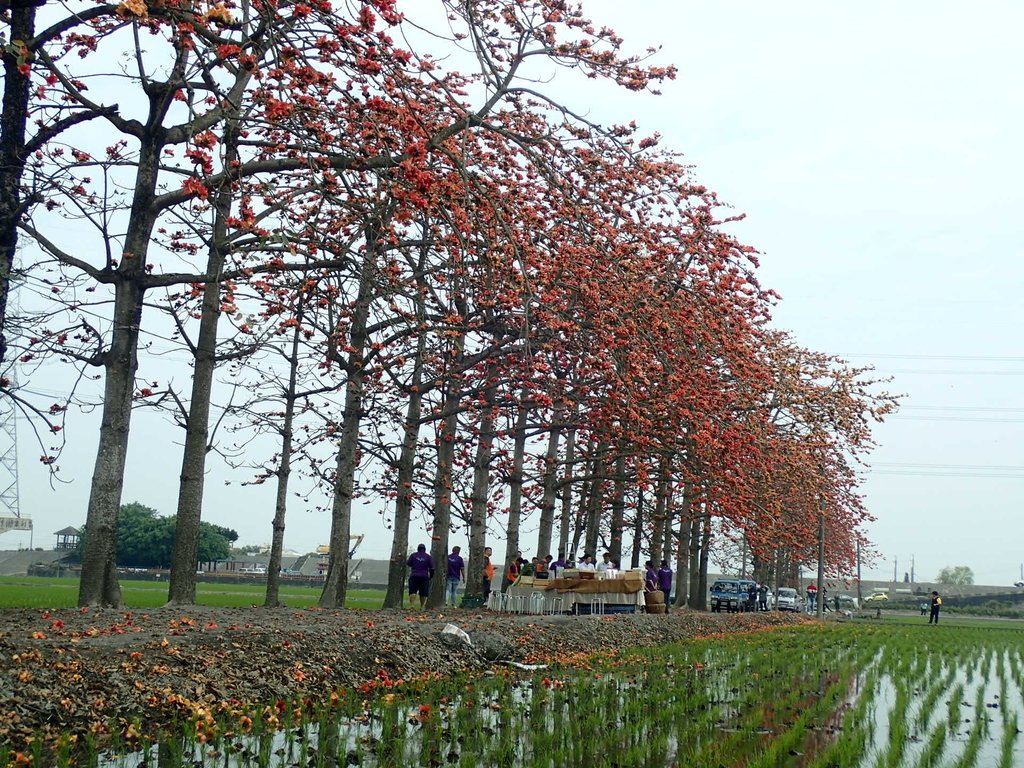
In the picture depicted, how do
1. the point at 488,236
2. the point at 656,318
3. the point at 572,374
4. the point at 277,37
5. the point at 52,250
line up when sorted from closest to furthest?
the point at 277,37
the point at 488,236
the point at 52,250
the point at 656,318
the point at 572,374

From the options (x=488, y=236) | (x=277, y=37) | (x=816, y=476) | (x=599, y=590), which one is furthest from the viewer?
(x=816, y=476)

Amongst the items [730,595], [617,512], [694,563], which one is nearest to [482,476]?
[617,512]

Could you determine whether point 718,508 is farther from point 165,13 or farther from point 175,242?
point 165,13

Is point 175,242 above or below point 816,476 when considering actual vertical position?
above

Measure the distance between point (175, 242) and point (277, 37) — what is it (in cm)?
718

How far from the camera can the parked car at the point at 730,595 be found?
169ft

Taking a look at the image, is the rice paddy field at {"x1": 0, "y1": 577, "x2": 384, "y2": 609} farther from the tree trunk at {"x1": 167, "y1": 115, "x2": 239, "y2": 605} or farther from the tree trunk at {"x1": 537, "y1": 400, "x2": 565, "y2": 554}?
the tree trunk at {"x1": 537, "y1": 400, "x2": 565, "y2": 554}

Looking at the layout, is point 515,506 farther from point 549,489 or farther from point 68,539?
point 68,539

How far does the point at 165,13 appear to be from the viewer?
442 inches

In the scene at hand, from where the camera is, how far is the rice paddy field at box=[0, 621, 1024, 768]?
7.71 meters

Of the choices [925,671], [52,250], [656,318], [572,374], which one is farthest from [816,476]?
[52,250]

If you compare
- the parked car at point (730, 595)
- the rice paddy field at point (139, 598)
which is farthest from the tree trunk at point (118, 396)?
the parked car at point (730, 595)

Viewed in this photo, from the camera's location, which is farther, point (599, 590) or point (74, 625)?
point (599, 590)

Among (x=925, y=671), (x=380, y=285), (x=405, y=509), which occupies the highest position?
(x=380, y=285)
